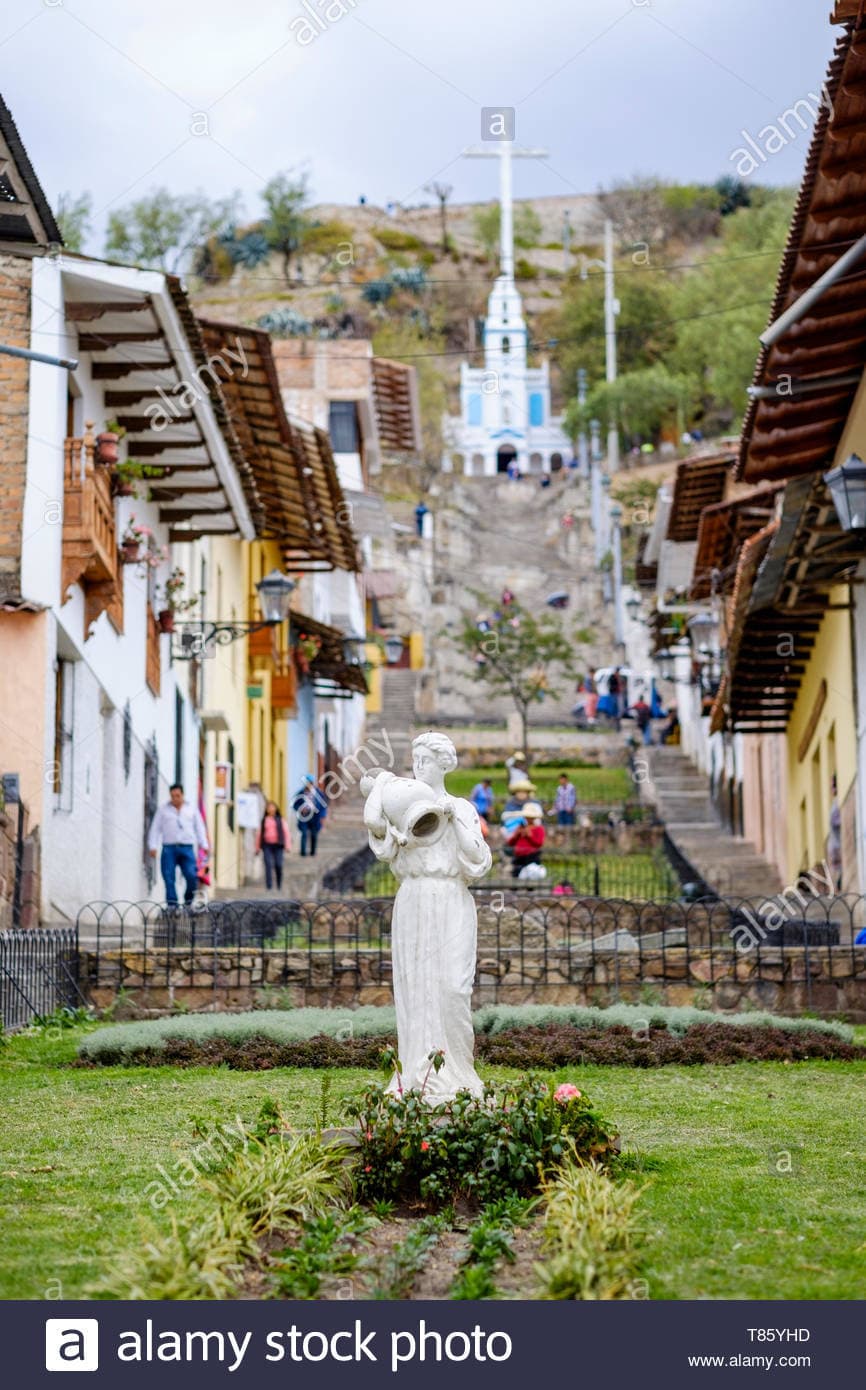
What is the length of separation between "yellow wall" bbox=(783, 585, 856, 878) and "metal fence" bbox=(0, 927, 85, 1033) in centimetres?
869

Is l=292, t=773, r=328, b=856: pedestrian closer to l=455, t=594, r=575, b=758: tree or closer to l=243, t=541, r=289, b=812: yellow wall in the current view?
l=243, t=541, r=289, b=812: yellow wall

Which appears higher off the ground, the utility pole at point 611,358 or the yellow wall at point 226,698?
the utility pole at point 611,358

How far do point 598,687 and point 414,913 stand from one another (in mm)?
47772

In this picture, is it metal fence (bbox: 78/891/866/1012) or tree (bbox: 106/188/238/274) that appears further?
tree (bbox: 106/188/238/274)

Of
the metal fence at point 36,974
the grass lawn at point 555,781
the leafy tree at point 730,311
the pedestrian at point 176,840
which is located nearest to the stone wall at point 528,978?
the metal fence at point 36,974

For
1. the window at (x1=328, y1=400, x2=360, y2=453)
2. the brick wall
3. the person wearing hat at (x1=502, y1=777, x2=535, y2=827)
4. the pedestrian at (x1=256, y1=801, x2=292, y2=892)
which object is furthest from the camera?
the window at (x1=328, y1=400, x2=360, y2=453)

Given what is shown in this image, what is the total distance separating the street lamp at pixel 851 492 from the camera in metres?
15.1

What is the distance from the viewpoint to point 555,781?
44.0m

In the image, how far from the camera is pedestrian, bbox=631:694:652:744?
49.7 meters

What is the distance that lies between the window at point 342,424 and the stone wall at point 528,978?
30162 mm

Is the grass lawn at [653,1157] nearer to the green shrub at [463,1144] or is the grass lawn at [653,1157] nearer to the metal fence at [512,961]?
the green shrub at [463,1144]

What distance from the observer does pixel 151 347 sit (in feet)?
63.8

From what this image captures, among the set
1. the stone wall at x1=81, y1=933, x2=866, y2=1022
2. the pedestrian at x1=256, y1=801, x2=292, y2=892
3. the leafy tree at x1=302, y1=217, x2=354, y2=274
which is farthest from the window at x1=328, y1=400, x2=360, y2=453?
the leafy tree at x1=302, y1=217, x2=354, y2=274
